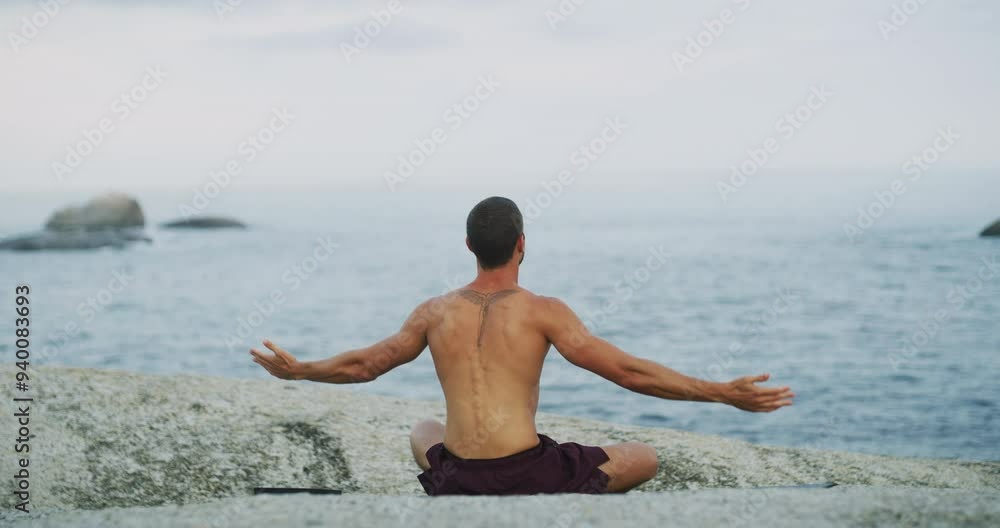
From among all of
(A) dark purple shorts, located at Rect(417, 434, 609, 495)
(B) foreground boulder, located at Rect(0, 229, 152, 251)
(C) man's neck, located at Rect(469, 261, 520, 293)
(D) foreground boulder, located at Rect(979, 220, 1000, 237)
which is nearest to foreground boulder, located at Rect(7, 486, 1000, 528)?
(A) dark purple shorts, located at Rect(417, 434, 609, 495)

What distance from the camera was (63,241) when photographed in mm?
44938

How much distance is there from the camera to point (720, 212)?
74688 mm

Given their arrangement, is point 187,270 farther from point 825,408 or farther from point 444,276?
point 825,408

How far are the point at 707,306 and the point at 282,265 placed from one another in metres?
24.9

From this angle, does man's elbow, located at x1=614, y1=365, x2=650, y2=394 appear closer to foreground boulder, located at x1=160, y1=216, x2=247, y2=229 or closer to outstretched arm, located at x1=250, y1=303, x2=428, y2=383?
outstretched arm, located at x1=250, y1=303, x2=428, y2=383

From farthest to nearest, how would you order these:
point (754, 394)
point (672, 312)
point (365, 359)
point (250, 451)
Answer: point (672, 312) < point (250, 451) < point (365, 359) < point (754, 394)

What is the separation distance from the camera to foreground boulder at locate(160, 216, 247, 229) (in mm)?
64500

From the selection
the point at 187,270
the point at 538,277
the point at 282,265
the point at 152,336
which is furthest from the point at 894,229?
the point at 152,336

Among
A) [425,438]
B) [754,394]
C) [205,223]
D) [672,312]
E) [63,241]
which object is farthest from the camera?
[205,223]

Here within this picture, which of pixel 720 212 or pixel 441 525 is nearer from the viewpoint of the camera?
pixel 441 525

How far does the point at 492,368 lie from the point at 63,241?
4538 centimetres

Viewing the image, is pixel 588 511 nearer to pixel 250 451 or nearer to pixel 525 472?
pixel 525 472

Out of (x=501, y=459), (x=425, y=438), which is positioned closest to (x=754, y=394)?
(x=501, y=459)

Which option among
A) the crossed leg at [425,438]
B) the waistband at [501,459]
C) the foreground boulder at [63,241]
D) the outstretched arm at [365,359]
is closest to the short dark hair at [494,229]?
the outstretched arm at [365,359]
